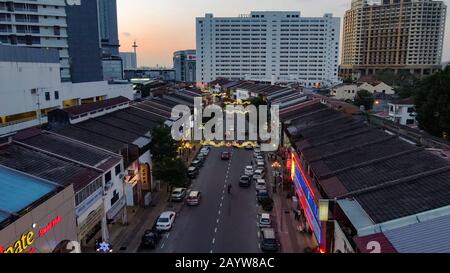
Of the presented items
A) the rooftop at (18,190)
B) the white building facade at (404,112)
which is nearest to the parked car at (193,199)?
the rooftop at (18,190)

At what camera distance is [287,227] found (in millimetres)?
24969

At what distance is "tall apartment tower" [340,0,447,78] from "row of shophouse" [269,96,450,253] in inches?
5418

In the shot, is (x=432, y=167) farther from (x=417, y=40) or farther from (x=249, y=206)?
(x=417, y=40)

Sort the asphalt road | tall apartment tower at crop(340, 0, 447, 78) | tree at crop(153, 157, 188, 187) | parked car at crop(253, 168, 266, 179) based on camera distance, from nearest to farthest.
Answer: the asphalt road → tree at crop(153, 157, 188, 187) → parked car at crop(253, 168, 266, 179) → tall apartment tower at crop(340, 0, 447, 78)

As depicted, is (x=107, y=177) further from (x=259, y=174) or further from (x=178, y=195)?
(x=259, y=174)

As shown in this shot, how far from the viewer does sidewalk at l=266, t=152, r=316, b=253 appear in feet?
72.6

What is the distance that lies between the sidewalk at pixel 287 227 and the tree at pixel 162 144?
9371 millimetres

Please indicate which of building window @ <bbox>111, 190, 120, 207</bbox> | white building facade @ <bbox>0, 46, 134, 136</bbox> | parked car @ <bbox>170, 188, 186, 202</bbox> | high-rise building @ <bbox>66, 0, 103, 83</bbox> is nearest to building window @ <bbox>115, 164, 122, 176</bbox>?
building window @ <bbox>111, 190, 120, 207</bbox>

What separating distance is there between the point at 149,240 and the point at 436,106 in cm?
2767

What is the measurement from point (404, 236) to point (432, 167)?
6909 millimetres

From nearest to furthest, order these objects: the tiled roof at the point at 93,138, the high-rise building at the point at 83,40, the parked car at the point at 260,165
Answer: the tiled roof at the point at 93,138
the parked car at the point at 260,165
the high-rise building at the point at 83,40

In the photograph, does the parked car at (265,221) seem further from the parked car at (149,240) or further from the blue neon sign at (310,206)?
the parked car at (149,240)

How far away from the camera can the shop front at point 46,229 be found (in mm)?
12617

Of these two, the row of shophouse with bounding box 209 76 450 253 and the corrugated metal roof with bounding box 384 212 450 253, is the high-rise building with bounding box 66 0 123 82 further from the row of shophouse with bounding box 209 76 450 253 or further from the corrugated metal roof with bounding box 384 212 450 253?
the corrugated metal roof with bounding box 384 212 450 253
